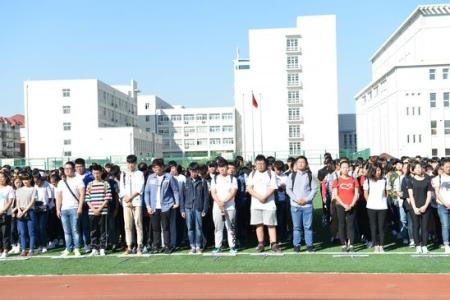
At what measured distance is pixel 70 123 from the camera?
88.2 m

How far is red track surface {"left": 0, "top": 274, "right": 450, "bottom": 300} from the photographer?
805cm

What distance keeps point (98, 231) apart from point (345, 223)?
497 cm

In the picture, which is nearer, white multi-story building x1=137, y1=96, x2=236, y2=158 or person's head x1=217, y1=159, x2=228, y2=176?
person's head x1=217, y1=159, x2=228, y2=176

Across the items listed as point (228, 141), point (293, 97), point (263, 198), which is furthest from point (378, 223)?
point (228, 141)

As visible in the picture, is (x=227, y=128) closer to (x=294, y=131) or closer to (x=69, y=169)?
(x=294, y=131)

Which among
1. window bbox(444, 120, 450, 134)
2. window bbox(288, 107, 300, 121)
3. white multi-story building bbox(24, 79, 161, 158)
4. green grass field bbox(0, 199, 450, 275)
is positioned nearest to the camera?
green grass field bbox(0, 199, 450, 275)

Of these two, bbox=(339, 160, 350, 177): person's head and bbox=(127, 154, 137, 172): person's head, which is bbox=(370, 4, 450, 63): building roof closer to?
bbox=(339, 160, 350, 177): person's head

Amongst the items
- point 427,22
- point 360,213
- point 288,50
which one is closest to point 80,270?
point 360,213

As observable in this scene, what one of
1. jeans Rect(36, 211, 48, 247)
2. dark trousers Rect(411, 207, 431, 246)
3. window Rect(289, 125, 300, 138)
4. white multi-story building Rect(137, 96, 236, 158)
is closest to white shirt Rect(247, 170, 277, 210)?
dark trousers Rect(411, 207, 431, 246)

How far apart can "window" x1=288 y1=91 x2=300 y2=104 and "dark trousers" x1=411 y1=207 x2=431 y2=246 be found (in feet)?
200

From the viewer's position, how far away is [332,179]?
41.1ft

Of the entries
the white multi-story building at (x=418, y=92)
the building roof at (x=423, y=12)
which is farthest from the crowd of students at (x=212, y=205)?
the building roof at (x=423, y=12)

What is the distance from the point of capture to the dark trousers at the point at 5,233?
12262 millimetres

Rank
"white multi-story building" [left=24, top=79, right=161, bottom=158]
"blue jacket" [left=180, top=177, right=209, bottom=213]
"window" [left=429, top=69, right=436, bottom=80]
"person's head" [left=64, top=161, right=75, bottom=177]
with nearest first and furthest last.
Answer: "blue jacket" [left=180, top=177, right=209, bottom=213]
"person's head" [left=64, top=161, right=75, bottom=177]
"window" [left=429, top=69, right=436, bottom=80]
"white multi-story building" [left=24, top=79, right=161, bottom=158]
